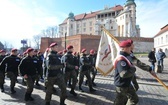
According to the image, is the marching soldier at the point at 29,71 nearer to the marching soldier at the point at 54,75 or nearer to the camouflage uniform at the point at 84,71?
the marching soldier at the point at 54,75

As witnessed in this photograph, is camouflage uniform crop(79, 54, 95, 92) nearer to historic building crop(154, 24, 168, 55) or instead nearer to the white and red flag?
the white and red flag

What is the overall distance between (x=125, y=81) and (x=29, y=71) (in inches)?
159

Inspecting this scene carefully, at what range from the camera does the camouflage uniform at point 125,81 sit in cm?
432

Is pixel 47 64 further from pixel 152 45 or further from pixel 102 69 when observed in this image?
pixel 152 45

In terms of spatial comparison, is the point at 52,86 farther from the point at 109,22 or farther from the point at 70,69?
the point at 109,22

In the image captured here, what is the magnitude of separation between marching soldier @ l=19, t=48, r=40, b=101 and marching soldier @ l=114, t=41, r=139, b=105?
3.66 m

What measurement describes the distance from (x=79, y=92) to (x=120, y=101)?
13.3 feet

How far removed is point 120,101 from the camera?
467cm

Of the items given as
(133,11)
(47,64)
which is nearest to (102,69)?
(47,64)

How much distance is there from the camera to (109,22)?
298ft

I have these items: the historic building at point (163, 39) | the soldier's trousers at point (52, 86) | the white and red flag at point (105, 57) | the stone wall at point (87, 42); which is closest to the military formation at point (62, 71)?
the soldier's trousers at point (52, 86)

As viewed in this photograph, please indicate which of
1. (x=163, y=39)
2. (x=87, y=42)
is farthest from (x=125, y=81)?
(x=87, y=42)

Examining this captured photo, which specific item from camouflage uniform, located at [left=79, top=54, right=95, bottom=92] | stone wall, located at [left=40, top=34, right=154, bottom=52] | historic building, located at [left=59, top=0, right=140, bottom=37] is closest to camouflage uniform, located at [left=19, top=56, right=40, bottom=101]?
camouflage uniform, located at [left=79, top=54, right=95, bottom=92]

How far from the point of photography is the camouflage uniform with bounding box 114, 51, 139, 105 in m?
4.32
